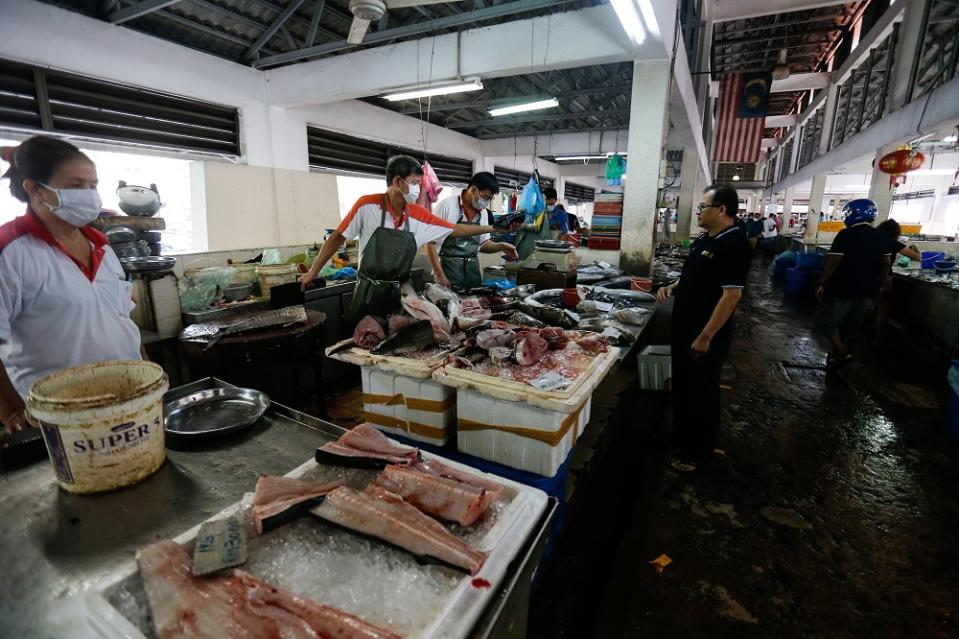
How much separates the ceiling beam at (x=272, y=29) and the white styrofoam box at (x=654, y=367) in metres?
6.45

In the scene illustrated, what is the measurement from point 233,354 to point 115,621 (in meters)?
2.70

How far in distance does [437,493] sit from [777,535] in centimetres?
279

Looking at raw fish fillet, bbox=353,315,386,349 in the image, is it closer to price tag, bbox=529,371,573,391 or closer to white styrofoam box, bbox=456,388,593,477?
white styrofoam box, bbox=456,388,593,477

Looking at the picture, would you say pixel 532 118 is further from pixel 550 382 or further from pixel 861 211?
pixel 550 382

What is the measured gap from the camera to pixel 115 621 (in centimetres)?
84

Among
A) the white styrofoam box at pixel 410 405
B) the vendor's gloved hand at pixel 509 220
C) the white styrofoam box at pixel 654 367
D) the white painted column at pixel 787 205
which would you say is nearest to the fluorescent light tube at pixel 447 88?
the vendor's gloved hand at pixel 509 220

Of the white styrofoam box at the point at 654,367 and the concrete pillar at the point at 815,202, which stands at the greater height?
the concrete pillar at the point at 815,202

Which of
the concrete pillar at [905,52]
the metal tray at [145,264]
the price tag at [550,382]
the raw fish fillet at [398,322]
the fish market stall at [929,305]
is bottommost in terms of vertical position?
the fish market stall at [929,305]

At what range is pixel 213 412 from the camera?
6.19ft

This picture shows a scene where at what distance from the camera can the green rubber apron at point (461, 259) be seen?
193 inches

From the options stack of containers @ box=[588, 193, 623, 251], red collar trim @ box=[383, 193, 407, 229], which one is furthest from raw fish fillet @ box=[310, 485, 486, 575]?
stack of containers @ box=[588, 193, 623, 251]

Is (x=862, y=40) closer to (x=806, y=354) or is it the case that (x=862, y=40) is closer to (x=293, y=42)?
(x=806, y=354)

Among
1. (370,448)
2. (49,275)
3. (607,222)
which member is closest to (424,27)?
(607,222)

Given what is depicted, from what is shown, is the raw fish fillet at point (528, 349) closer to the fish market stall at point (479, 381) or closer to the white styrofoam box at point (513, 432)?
the fish market stall at point (479, 381)
